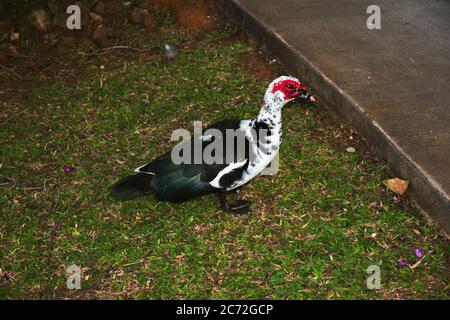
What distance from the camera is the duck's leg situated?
327 centimetres

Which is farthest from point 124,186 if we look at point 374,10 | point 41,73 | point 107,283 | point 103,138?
point 374,10

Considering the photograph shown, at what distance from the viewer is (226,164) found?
310 centimetres

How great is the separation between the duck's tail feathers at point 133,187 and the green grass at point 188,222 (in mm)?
167

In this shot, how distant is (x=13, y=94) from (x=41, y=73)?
1.18 ft

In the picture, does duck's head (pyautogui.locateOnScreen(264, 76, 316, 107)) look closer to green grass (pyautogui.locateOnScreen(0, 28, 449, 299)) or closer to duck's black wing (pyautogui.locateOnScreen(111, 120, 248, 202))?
duck's black wing (pyautogui.locateOnScreen(111, 120, 248, 202))

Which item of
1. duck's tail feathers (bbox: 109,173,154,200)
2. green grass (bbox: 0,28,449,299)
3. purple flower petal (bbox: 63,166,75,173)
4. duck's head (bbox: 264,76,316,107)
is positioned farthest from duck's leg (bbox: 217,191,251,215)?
purple flower petal (bbox: 63,166,75,173)

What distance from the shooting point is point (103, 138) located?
13.1ft

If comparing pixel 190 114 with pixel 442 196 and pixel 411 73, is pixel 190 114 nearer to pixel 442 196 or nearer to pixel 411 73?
pixel 411 73

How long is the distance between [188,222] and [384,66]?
1.92 m

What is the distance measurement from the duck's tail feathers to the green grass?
0.17m

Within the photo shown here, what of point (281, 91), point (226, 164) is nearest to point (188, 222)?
point (226, 164)

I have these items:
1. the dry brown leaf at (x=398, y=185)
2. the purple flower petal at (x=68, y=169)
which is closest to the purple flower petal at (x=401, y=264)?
the dry brown leaf at (x=398, y=185)

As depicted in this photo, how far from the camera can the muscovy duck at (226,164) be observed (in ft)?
10.2
